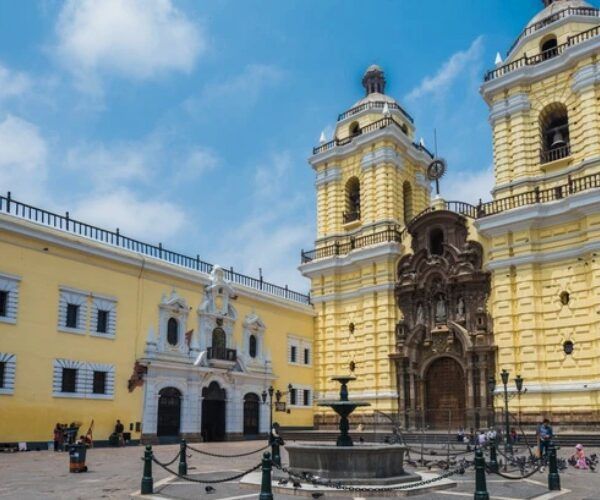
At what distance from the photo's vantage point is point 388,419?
30.9 metres

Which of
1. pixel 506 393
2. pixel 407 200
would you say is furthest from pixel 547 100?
pixel 506 393

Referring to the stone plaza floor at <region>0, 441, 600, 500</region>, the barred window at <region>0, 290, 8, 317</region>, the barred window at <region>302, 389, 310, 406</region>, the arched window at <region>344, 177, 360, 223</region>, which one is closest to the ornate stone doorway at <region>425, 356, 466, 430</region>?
the barred window at <region>302, 389, 310, 406</region>

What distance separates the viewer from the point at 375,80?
39094 millimetres

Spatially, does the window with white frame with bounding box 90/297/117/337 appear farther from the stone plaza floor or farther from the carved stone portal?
the carved stone portal

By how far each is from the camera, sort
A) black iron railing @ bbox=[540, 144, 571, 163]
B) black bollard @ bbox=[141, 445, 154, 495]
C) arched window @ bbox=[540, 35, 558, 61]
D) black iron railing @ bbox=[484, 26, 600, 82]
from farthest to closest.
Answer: arched window @ bbox=[540, 35, 558, 61] → black iron railing @ bbox=[540, 144, 571, 163] → black iron railing @ bbox=[484, 26, 600, 82] → black bollard @ bbox=[141, 445, 154, 495]

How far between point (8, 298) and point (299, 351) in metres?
16.5

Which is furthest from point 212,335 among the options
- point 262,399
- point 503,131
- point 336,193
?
point 503,131

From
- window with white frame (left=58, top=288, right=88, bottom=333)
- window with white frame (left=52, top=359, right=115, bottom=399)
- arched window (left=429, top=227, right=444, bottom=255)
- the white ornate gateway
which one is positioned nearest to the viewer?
window with white frame (left=52, top=359, right=115, bottom=399)

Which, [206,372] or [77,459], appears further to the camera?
[206,372]

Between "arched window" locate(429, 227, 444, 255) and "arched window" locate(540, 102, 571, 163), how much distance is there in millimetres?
5697

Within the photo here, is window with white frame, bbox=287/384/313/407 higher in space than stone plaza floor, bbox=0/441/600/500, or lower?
higher

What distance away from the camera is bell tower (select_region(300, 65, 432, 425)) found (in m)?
32.7

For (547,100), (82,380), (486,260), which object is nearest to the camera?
(82,380)

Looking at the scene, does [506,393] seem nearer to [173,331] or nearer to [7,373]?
[173,331]
